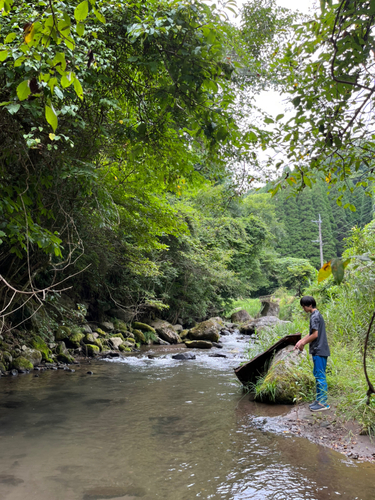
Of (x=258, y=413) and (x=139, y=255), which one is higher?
(x=139, y=255)

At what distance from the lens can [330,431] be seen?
4.57m

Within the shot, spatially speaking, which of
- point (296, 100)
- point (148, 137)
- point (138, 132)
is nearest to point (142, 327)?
point (148, 137)

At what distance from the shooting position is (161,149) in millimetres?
5184

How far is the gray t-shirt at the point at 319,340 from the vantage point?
5.16 meters

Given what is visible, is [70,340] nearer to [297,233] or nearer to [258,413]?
[258,413]

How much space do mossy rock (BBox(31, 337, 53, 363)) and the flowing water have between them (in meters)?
2.44

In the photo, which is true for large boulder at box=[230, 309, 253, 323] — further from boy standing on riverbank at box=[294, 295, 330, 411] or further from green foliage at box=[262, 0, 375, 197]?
green foliage at box=[262, 0, 375, 197]

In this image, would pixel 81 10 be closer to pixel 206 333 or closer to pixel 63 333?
pixel 63 333

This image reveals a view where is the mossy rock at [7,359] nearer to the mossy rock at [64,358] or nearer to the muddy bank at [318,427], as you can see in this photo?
the mossy rock at [64,358]

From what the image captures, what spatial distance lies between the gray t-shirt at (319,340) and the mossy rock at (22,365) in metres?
7.01

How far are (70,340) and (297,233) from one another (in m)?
45.4

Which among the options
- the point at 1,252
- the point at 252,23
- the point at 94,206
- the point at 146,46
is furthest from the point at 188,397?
the point at 252,23

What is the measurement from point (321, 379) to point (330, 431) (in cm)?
71

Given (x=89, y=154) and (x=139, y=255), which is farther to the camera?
(x=139, y=255)
